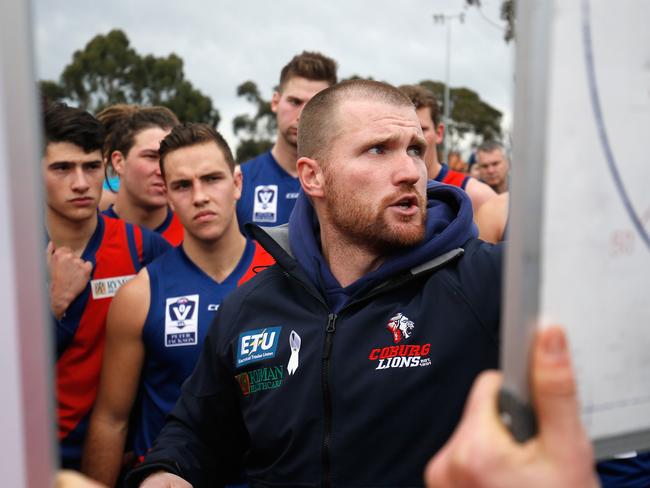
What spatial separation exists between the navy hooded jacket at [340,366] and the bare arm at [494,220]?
1.11 m

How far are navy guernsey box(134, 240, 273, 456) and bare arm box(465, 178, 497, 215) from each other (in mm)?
1941

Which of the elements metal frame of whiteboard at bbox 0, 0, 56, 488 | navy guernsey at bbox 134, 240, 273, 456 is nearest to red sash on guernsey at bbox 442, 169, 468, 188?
navy guernsey at bbox 134, 240, 273, 456

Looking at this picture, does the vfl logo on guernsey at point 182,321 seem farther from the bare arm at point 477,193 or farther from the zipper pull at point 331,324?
the bare arm at point 477,193

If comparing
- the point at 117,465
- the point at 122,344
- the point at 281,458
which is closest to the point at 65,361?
the point at 122,344

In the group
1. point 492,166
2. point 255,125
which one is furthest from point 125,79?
point 492,166

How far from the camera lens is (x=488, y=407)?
2.94 ft

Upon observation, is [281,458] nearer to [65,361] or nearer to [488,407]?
[488,407]

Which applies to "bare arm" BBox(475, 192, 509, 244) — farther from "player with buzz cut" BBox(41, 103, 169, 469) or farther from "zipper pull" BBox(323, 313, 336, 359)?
"player with buzz cut" BBox(41, 103, 169, 469)

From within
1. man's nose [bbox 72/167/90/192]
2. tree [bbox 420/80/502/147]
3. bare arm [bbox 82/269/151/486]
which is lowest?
bare arm [bbox 82/269/151/486]

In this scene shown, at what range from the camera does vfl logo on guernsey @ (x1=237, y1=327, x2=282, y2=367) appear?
2.06m

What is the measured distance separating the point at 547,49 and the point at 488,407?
0.46m

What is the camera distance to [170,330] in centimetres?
296

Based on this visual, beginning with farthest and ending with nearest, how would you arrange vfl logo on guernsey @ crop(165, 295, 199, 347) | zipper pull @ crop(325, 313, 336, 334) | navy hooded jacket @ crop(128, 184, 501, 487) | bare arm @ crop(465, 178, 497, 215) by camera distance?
bare arm @ crop(465, 178, 497, 215) → vfl logo on guernsey @ crop(165, 295, 199, 347) → zipper pull @ crop(325, 313, 336, 334) → navy hooded jacket @ crop(128, 184, 501, 487)

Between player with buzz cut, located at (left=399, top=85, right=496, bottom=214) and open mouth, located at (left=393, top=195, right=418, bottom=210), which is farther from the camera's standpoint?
player with buzz cut, located at (left=399, top=85, right=496, bottom=214)
